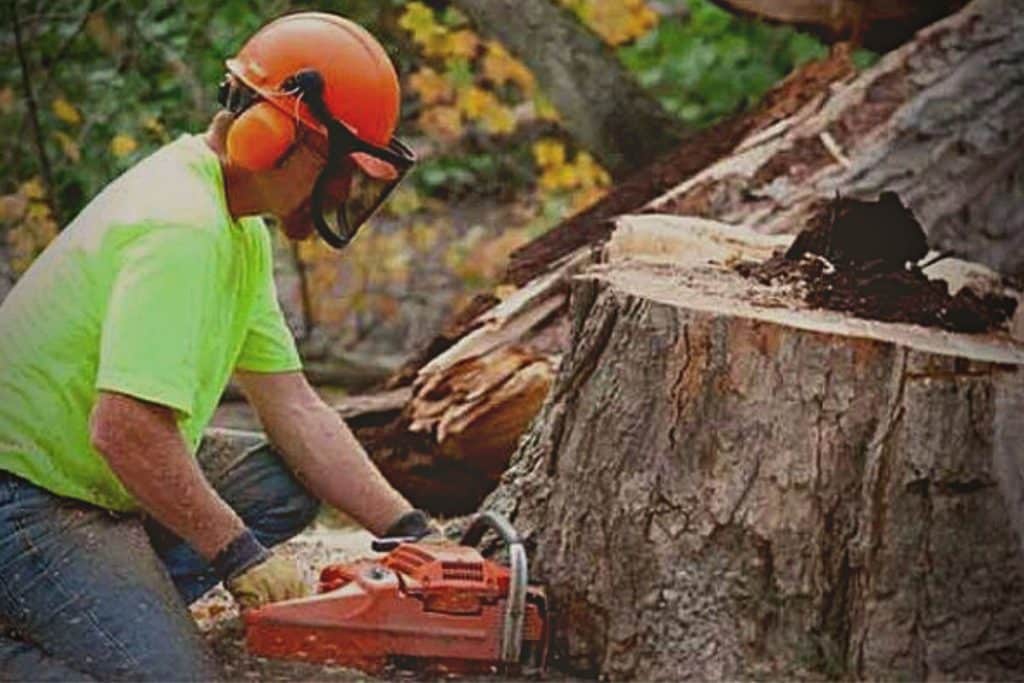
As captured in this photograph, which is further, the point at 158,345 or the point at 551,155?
the point at 551,155

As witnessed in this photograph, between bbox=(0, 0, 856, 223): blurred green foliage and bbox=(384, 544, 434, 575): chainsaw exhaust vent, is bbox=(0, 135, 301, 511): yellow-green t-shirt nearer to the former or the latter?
bbox=(384, 544, 434, 575): chainsaw exhaust vent

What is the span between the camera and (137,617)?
10.4 feet

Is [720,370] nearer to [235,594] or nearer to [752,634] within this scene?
[752,634]

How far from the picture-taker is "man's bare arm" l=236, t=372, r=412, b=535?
3.61 meters

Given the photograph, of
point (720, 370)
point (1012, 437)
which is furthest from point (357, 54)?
point (1012, 437)

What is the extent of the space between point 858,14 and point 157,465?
3.32m

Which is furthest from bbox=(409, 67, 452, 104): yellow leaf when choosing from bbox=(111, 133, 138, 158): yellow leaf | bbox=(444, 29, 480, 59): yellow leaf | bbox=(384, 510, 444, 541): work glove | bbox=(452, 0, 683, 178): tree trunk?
bbox=(384, 510, 444, 541): work glove

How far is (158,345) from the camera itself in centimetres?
304

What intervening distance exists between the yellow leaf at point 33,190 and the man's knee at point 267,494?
2.73 m

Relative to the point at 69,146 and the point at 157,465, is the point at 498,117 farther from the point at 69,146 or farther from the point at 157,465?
the point at 157,465

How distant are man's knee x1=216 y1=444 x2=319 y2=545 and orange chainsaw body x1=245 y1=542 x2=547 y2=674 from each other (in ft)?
1.24

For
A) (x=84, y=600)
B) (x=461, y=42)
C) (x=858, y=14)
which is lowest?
(x=84, y=600)

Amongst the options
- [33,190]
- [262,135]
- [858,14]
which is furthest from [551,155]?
[262,135]

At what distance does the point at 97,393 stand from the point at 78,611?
37 centimetres
